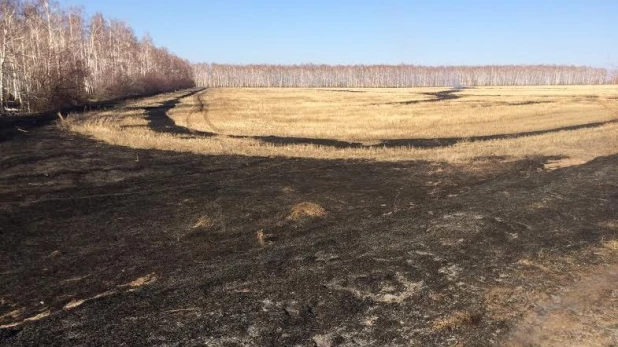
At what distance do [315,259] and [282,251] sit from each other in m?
0.80

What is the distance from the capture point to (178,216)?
1151 centimetres

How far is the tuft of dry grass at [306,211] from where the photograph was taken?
11.0 metres

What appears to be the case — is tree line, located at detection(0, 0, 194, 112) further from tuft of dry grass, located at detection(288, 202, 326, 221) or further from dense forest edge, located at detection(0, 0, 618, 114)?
tuft of dry grass, located at detection(288, 202, 326, 221)

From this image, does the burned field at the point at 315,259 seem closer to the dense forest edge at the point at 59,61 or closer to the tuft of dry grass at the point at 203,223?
the tuft of dry grass at the point at 203,223

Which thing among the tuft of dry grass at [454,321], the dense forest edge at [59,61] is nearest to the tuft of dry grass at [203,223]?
the tuft of dry grass at [454,321]

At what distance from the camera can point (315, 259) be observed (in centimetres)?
785

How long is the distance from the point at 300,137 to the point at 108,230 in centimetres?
1949

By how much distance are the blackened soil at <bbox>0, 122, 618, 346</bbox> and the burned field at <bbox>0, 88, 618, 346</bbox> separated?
1.4 inches

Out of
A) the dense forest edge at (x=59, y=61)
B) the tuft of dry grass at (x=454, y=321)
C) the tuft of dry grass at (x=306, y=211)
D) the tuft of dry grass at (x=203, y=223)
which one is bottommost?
the tuft of dry grass at (x=203, y=223)

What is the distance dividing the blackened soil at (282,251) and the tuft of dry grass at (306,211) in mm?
245

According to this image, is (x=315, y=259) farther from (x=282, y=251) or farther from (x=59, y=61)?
(x=59, y=61)

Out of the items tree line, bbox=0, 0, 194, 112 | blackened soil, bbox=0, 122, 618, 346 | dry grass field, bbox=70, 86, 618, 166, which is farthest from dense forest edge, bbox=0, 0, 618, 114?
blackened soil, bbox=0, 122, 618, 346

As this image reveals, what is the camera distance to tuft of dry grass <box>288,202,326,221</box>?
11.0 metres

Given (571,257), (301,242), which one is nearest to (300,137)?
(301,242)
